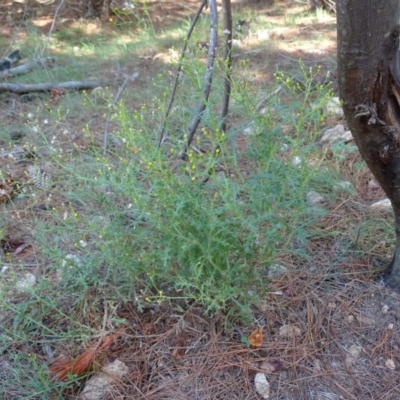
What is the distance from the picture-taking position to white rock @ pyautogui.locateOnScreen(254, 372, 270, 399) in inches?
54.9

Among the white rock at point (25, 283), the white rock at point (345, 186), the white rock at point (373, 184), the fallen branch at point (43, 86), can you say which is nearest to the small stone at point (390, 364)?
the white rock at point (345, 186)

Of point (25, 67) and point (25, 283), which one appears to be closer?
point (25, 283)

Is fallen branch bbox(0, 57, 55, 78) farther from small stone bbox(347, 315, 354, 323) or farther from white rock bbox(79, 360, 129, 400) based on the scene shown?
small stone bbox(347, 315, 354, 323)

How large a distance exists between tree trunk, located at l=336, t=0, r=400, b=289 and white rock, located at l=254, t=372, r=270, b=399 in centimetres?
74

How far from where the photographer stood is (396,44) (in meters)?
1.35

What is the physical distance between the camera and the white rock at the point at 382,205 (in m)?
2.06

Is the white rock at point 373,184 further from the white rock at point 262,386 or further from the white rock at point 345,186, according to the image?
the white rock at point 262,386

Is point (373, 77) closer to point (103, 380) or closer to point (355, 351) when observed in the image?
point (355, 351)

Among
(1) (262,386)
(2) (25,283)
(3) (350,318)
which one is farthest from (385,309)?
(2) (25,283)

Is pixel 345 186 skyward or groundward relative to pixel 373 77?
groundward

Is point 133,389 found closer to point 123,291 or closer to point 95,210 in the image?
point 123,291

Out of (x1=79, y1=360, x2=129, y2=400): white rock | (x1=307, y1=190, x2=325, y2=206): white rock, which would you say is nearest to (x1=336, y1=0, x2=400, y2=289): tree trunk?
(x1=307, y1=190, x2=325, y2=206): white rock

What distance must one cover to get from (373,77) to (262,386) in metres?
0.95

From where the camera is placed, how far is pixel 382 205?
2.08m
